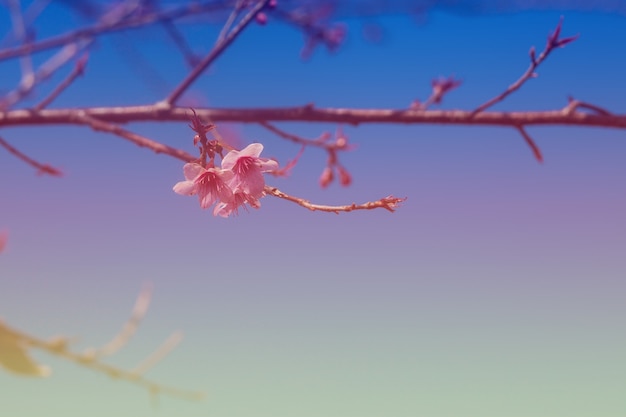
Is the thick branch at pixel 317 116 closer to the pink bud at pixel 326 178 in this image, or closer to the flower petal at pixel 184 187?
the pink bud at pixel 326 178

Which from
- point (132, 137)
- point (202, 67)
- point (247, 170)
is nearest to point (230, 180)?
point (247, 170)

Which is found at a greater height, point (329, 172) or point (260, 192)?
point (329, 172)

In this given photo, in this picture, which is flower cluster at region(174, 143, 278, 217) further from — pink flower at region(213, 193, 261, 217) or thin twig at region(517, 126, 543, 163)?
thin twig at region(517, 126, 543, 163)

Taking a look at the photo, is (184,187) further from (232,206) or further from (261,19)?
(261,19)

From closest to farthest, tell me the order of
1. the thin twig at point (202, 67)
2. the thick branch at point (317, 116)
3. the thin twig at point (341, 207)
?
the thin twig at point (341, 207) < the thick branch at point (317, 116) < the thin twig at point (202, 67)

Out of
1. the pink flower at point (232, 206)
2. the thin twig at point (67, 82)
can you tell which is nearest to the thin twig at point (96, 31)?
the thin twig at point (67, 82)

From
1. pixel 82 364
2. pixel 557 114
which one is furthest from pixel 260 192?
pixel 557 114

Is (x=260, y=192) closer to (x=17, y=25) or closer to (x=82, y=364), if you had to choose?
(x=82, y=364)
